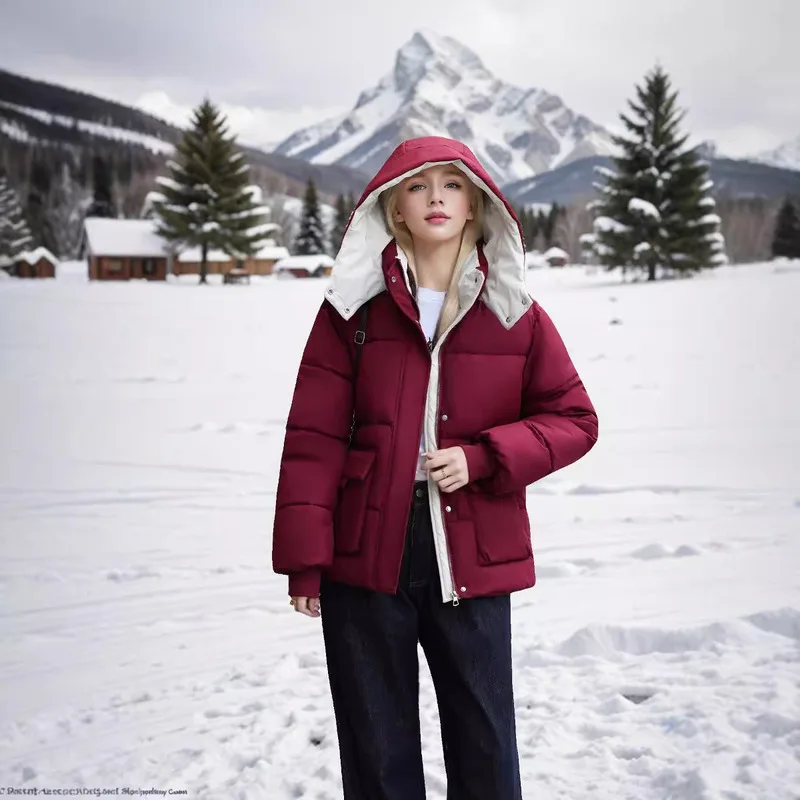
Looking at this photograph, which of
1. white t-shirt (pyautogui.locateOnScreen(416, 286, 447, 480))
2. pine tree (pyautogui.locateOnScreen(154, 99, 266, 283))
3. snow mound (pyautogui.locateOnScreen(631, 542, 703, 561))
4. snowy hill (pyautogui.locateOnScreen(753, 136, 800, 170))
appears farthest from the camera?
pine tree (pyautogui.locateOnScreen(154, 99, 266, 283))

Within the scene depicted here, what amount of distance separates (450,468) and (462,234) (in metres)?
0.40

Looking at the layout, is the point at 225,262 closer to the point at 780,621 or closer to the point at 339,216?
the point at 339,216

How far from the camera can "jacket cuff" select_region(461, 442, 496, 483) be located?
1139mm

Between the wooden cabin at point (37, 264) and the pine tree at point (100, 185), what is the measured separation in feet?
3.44

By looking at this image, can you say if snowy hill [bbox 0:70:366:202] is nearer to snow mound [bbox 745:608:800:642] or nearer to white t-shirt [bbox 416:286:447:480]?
snow mound [bbox 745:608:800:642]

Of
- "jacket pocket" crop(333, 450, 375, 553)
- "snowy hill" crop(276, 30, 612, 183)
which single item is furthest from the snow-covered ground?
"snowy hill" crop(276, 30, 612, 183)

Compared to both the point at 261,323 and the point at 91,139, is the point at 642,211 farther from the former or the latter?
the point at 91,139

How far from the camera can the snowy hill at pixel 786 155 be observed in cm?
444

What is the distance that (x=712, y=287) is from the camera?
6.72 meters

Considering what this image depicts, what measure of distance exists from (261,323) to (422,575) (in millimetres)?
5528

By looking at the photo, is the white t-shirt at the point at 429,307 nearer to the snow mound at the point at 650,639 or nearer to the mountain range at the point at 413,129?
the snow mound at the point at 650,639

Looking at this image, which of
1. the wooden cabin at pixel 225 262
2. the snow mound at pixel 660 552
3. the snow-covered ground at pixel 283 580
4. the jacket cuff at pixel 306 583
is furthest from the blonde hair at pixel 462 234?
the wooden cabin at pixel 225 262

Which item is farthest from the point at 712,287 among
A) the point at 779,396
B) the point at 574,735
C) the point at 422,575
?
the point at 422,575

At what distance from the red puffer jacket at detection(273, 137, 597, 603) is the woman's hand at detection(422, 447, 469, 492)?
0.02 meters
